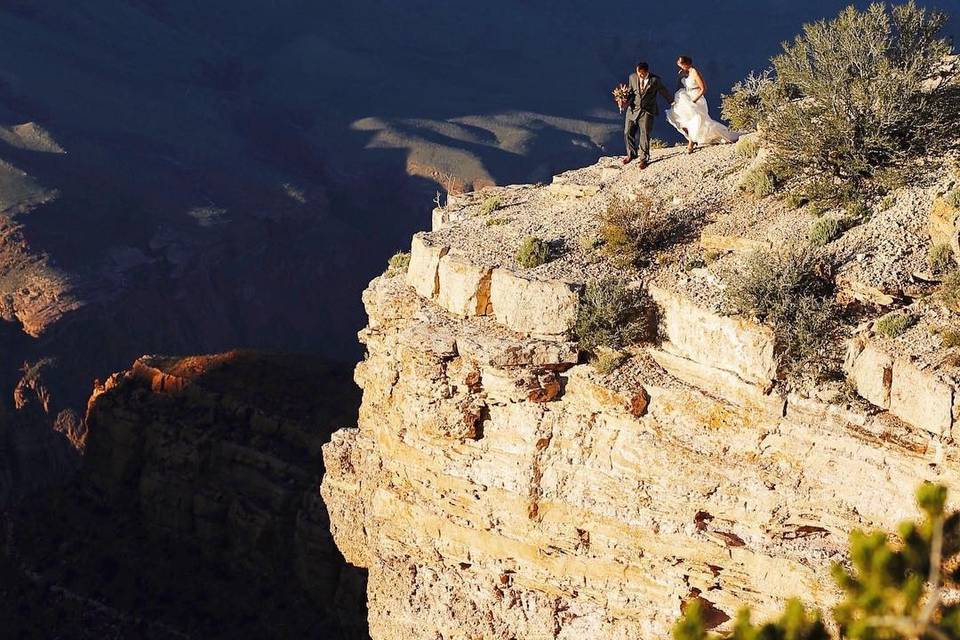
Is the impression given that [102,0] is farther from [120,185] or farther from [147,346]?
[147,346]

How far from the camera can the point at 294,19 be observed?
373 feet

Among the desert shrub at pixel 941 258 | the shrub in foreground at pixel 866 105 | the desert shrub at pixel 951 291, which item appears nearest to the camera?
the desert shrub at pixel 951 291

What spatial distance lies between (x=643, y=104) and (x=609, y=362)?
6.66m

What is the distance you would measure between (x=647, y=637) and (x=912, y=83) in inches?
352

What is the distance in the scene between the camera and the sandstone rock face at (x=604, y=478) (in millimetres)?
13680

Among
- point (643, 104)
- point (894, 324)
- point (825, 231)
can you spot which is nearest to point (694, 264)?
point (825, 231)

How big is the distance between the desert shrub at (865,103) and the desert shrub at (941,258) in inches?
78.6

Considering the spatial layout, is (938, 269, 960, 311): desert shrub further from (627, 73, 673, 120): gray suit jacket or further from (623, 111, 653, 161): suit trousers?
(623, 111, 653, 161): suit trousers

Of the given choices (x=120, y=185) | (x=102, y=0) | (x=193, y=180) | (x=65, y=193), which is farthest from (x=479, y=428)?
(x=102, y=0)

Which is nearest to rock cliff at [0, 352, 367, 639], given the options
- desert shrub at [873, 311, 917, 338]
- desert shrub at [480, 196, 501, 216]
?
desert shrub at [480, 196, 501, 216]

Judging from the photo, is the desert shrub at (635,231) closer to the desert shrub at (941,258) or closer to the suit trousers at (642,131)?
the suit trousers at (642,131)

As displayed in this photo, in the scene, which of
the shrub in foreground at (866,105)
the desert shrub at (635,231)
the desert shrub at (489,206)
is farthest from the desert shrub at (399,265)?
the shrub in foreground at (866,105)

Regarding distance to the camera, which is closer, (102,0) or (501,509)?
(501,509)

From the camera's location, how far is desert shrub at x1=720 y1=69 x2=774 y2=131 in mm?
19812
